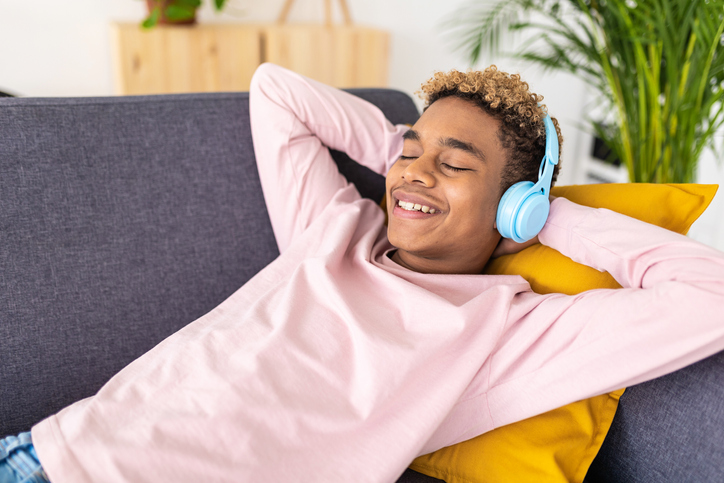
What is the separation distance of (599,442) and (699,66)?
1220 millimetres

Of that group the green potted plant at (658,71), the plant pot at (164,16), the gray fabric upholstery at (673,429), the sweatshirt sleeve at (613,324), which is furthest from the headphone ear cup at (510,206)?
the plant pot at (164,16)

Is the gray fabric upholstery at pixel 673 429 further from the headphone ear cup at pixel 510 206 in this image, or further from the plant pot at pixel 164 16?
the plant pot at pixel 164 16

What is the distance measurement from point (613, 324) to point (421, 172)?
0.46m

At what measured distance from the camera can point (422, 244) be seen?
3.68 ft

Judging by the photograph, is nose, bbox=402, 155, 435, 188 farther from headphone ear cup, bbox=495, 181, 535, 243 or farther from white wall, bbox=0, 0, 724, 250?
white wall, bbox=0, 0, 724, 250

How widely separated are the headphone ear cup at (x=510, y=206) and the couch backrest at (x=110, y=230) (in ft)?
2.00

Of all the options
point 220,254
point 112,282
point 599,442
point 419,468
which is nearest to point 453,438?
point 419,468

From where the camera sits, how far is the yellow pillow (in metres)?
0.98

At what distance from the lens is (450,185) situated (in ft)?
3.63

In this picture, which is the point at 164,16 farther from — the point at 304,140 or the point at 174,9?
the point at 304,140

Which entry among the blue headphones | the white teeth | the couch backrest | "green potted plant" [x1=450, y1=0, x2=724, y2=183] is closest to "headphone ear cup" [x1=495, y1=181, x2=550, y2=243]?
the blue headphones

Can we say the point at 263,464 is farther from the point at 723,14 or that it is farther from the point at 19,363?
the point at 723,14

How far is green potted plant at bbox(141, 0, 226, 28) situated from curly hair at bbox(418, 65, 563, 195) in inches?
92.4

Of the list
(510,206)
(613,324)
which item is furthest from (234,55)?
(613,324)
